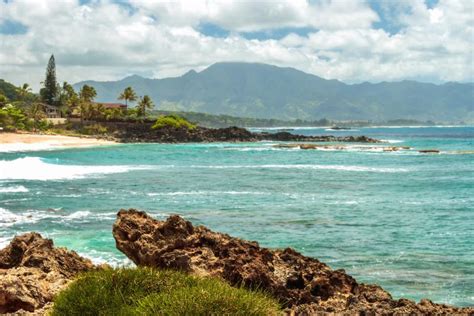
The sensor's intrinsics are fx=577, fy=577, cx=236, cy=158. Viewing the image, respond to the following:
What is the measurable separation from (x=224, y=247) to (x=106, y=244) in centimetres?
789

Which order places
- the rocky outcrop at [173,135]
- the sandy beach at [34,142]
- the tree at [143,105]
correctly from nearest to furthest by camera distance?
the sandy beach at [34,142]
the rocky outcrop at [173,135]
the tree at [143,105]

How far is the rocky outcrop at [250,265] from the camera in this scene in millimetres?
8008

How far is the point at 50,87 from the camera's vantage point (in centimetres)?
14050

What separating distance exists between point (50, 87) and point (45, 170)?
103m

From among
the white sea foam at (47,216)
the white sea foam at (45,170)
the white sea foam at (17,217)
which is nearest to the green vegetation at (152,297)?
the white sea foam at (17,217)

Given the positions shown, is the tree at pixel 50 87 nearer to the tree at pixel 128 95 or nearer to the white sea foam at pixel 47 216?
the tree at pixel 128 95

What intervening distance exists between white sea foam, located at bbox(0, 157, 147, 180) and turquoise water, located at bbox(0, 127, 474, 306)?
9cm

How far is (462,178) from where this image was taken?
1563 inches

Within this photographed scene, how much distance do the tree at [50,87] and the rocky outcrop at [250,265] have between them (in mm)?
135559

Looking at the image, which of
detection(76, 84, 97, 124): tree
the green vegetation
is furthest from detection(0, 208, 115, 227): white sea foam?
detection(76, 84, 97, 124): tree

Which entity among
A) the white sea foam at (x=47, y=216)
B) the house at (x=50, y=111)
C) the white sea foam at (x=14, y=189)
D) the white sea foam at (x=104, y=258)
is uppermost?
the house at (x=50, y=111)

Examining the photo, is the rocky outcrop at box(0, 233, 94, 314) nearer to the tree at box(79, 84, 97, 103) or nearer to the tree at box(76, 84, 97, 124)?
the tree at box(76, 84, 97, 124)

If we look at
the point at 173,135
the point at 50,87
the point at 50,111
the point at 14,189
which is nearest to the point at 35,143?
the point at 173,135

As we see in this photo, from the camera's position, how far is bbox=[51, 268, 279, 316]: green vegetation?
6496 mm
